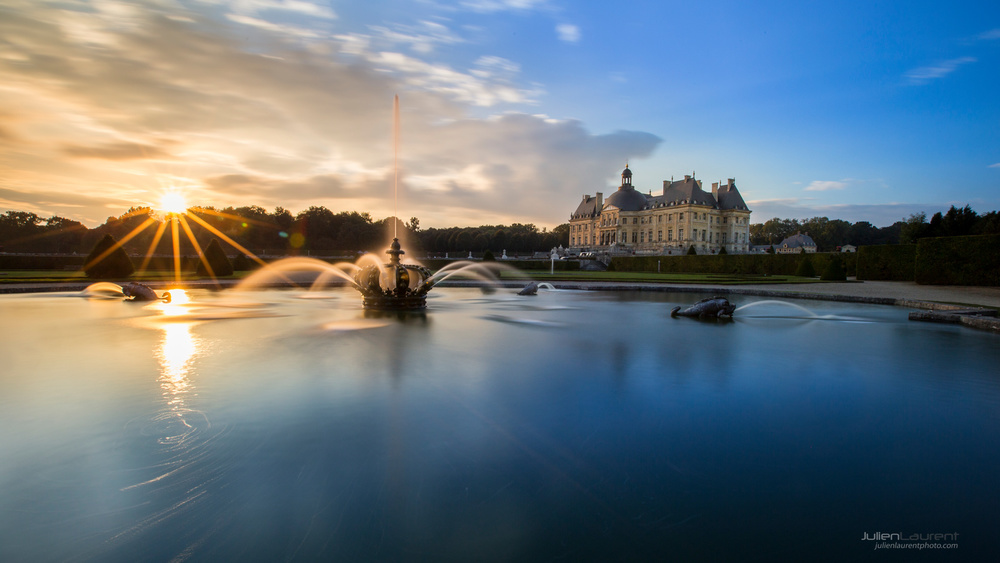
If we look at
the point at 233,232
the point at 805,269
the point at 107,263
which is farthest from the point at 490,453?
the point at 233,232

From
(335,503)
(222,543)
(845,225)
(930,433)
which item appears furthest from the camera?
(845,225)

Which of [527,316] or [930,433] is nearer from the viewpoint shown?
[930,433]

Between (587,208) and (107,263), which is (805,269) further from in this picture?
(587,208)

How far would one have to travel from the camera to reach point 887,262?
2986 centimetres

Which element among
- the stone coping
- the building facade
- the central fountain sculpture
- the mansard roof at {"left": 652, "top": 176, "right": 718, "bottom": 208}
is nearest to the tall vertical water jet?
the central fountain sculpture

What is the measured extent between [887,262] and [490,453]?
114ft

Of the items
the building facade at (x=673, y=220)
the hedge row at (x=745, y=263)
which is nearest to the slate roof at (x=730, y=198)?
the building facade at (x=673, y=220)

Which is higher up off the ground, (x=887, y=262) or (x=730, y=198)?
(x=730, y=198)

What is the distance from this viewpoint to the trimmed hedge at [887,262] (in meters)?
28.6

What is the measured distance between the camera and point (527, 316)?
43.9ft

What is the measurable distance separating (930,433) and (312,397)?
601 centimetres

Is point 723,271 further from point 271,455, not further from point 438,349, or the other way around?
point 271,455

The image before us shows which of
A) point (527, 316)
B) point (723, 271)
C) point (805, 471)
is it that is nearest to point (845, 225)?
point (723, 271)

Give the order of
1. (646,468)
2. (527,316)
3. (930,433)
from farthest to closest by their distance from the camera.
A: (527,316) → (930,433) → (646,468)
